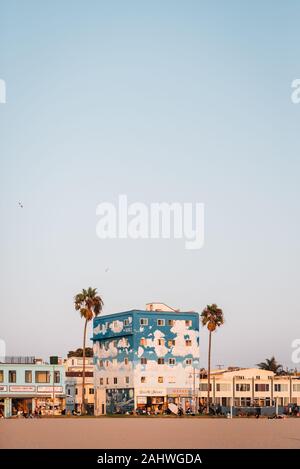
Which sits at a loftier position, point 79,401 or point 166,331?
point 166,331

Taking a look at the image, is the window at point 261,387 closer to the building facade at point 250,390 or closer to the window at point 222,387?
the building facade at point 250,390

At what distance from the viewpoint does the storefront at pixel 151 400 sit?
136 m

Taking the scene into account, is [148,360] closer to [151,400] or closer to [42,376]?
[151,400]

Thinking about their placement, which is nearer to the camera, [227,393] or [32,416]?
[32,416]

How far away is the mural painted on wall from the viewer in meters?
136

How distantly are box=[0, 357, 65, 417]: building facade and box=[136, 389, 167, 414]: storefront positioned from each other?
11660mm

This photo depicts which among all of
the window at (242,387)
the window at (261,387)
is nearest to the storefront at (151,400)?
the window at (242,387)

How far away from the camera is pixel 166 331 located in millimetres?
139500

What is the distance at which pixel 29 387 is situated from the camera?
454 ft

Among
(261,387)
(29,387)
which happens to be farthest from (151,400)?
(261,387)

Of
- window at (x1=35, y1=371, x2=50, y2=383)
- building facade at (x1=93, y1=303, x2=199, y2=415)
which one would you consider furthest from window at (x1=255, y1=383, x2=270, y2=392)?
window at (x1=35, y1=371, x2=50, y2=383)
